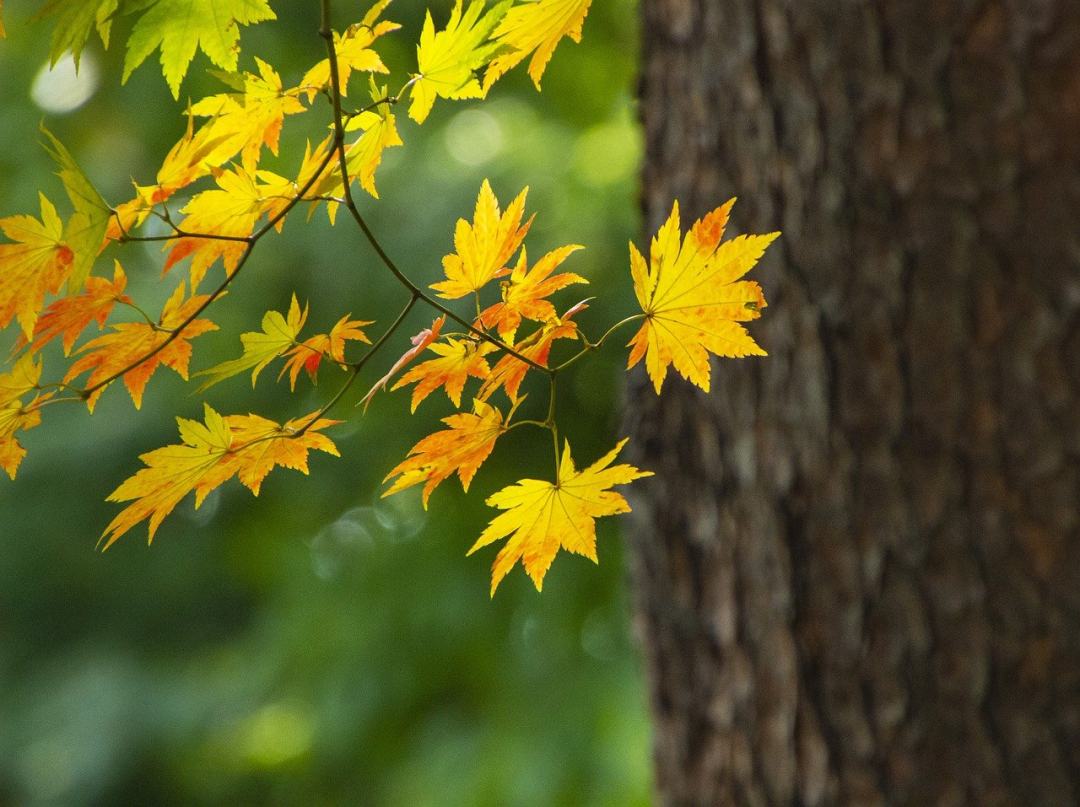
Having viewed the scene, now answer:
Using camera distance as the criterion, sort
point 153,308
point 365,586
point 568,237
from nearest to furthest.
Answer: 1. point 568,237
2. point 153,308
3. point 365,586

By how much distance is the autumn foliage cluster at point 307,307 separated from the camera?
56 centimetres

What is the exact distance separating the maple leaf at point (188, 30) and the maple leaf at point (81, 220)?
0.32 feet

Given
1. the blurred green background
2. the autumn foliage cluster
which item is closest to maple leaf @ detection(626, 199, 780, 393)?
the autumn foliage cluster

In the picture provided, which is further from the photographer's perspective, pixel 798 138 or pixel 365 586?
pixel 365 586

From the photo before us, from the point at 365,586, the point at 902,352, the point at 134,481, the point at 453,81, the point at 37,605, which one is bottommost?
the point at 134,481

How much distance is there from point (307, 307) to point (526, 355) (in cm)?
10

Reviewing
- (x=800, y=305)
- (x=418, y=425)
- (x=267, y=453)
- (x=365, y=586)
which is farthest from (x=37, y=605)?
(x=267, y=453)

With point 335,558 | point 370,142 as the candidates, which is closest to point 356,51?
point 370,142

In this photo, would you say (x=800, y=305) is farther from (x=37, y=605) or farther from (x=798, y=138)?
(x=37, y=605)

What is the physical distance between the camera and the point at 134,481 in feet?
1.86

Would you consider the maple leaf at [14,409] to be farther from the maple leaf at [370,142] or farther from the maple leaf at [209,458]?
the maple leaf at [370,142]

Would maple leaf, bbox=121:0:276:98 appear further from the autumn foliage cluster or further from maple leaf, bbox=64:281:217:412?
maple leaf, bbox=64:281:217:412

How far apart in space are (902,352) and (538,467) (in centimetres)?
205

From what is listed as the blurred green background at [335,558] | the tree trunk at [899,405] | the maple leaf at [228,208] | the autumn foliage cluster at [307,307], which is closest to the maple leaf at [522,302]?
the autumn foliage cluster at [307,307]
